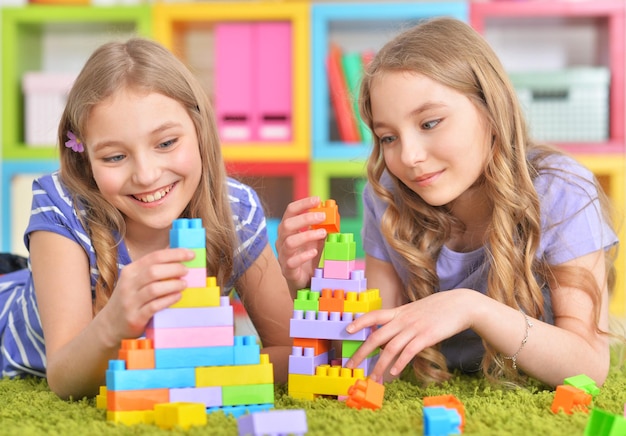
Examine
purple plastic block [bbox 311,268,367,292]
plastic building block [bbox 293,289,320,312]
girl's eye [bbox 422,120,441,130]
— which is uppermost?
girl's eye [bbox 422,120,441,130]

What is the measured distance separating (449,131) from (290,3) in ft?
5.47

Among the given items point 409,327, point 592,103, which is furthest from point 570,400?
point 592,103

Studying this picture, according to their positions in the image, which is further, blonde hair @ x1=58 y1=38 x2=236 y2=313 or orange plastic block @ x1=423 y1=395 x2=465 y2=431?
blonde hair @ x1=58 y1=38 x2=236 y2=313

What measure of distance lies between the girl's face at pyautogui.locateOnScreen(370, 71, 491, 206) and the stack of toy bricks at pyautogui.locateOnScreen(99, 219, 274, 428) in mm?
382

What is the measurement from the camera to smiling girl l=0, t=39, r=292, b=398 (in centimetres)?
118

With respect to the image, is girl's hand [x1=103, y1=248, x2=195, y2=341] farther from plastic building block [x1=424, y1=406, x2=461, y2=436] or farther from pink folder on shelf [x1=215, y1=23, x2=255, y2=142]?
pink folder on shelf [x1=215, y1=23, x2=255, y2=142]

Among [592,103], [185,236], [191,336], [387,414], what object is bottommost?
[387,414]

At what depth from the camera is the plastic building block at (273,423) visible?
2.74 feet

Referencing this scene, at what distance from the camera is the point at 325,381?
1059 mm

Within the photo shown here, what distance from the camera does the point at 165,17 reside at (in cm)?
279

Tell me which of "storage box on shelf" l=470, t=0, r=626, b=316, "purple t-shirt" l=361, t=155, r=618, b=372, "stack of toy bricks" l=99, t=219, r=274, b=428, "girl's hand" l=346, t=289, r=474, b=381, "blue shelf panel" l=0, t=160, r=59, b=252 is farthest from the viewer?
"blue shelf panel" l=0, t=160, r=59, b=252

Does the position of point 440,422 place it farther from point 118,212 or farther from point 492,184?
point 118,212

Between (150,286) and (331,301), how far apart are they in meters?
0.26

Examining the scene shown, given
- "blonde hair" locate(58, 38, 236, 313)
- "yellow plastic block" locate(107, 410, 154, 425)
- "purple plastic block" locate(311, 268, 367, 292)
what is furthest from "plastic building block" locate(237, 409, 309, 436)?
"blonde hair" locate(58, 38, 236, 313)
